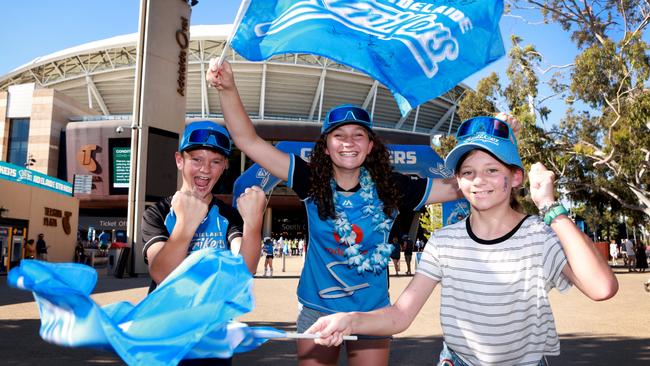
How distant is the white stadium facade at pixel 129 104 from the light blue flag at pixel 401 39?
4796 centimetres

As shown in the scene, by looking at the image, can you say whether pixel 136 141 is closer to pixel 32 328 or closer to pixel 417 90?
pixel 32 328

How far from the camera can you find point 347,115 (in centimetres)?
320

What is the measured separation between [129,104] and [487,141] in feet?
218

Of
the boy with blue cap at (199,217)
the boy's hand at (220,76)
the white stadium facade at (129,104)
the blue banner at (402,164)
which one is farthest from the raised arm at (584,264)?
the white stadium facade at (129,104)

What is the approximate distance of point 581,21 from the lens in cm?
2186

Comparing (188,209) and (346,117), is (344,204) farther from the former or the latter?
(188,209)

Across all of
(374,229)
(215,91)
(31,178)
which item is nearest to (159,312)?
(374,229)

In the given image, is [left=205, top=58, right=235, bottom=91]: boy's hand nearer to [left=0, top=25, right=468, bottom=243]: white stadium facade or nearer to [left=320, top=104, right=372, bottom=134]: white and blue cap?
[left=320, top=104, right=372, bottom=134]: white and blue cap

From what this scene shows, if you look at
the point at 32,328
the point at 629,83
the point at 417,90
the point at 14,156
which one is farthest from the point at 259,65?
the point at 417,90

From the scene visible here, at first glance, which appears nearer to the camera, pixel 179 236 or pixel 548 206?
pixel 548 206

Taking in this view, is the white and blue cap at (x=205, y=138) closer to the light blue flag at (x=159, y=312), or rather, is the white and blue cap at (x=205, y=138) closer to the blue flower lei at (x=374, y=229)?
the blue flower lei at (x=374, y=229)

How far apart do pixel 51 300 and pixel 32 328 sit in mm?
8576

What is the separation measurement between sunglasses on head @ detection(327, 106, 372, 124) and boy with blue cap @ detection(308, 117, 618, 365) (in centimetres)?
83

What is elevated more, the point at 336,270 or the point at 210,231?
the point at 210,231
